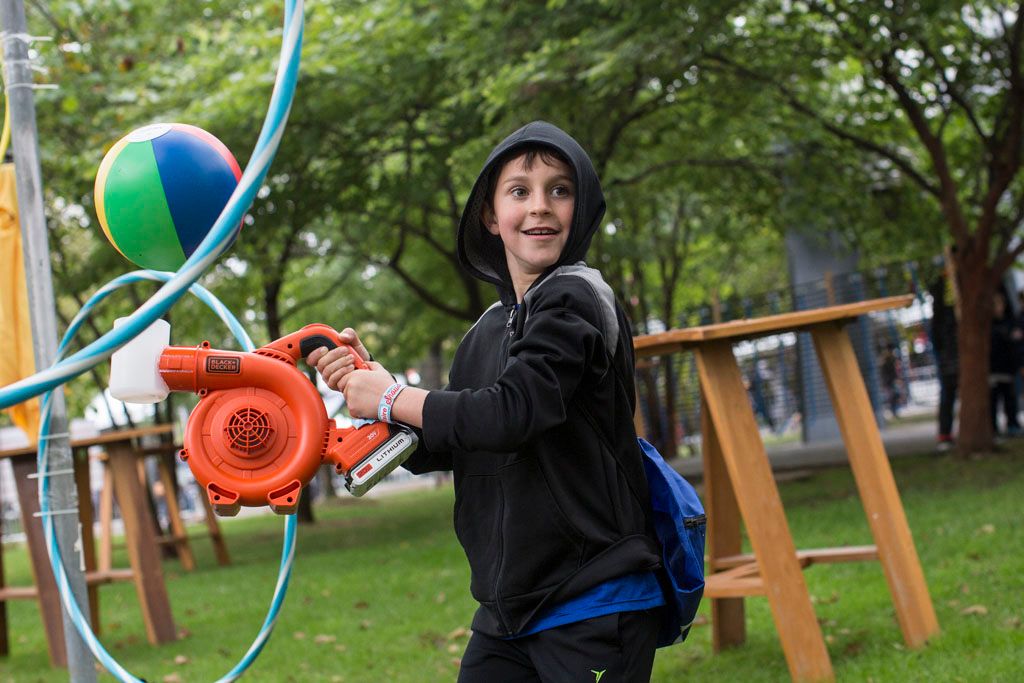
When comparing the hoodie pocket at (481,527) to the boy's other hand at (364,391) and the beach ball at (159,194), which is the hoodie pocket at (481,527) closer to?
the boy's other hand at (364,391)

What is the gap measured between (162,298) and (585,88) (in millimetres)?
9285

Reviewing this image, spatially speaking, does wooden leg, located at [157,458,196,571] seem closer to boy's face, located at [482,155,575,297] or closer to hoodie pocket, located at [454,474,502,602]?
hoodie pocket, located at [454,474,502,602]

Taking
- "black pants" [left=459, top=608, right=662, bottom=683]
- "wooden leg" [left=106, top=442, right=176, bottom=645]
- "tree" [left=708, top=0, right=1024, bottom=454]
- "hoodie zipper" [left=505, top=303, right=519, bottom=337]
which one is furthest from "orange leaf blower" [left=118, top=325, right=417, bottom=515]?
"tree" [left=708, top=0, right=1024, bottom=454]

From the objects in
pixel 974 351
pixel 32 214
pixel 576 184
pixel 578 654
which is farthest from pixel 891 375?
pixel 578 654

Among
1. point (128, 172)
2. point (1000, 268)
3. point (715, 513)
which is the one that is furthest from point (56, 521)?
point (1000, 268)

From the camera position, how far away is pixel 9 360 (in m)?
6.07

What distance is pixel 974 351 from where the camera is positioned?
11984 millimetres

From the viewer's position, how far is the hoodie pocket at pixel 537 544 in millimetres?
2584

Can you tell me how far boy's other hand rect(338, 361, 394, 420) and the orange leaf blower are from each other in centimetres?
4

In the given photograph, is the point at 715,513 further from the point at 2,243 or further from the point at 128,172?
the point at 2,243

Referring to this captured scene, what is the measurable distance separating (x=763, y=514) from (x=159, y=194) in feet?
9.11

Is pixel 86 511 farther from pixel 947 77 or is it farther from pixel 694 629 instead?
pixel 947 77

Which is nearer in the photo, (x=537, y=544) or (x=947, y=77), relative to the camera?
(x=537, y=544)

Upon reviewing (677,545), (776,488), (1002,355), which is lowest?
(1002,355)
